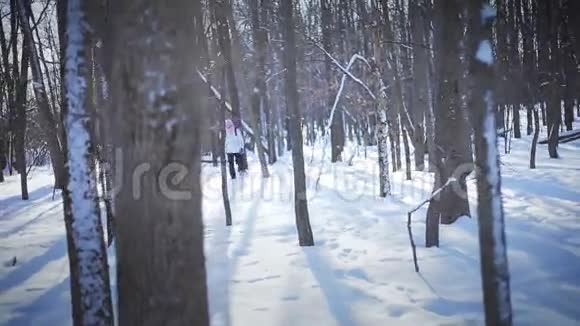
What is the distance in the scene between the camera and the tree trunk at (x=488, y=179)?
8.41 ft

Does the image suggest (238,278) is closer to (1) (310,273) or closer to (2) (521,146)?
(1) (310,273)

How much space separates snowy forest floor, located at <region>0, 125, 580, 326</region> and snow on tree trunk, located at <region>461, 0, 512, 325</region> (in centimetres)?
90

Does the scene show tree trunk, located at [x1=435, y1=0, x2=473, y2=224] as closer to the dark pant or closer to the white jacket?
the white jacket

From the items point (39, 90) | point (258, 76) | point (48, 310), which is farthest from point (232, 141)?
point (48, 310)

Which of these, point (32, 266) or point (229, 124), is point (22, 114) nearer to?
point (229, 124)

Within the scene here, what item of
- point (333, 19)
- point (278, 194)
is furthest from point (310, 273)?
point (333, 19)

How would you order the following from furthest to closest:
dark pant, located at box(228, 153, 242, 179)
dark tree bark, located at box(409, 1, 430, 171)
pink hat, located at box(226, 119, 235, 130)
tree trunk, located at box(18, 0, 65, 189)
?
1. dark pant, located at box(228, 153, 242, 179)
2. pink hat, located at box(226, 119, 235, 130)
3. dark tree bark, located at box(409, 1, 430, 171)
4. tree trunk, located at box(18, 0, 65, 189)

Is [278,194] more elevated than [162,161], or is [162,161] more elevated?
[162,161]

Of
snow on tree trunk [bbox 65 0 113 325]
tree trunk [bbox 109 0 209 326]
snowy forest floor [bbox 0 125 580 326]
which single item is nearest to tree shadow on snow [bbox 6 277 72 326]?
snowy forest floor [bbox 0 125 580 326]

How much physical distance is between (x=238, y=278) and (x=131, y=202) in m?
2.96

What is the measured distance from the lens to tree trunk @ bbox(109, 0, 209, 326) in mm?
1991

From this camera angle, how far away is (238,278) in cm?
475

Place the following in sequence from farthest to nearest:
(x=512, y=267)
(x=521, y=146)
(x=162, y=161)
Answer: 1. (x=521, y=146)
2. (x=512, y=267)
3. (x=162, y=161)

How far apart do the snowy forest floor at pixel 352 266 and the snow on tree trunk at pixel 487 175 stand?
90 centimetres
